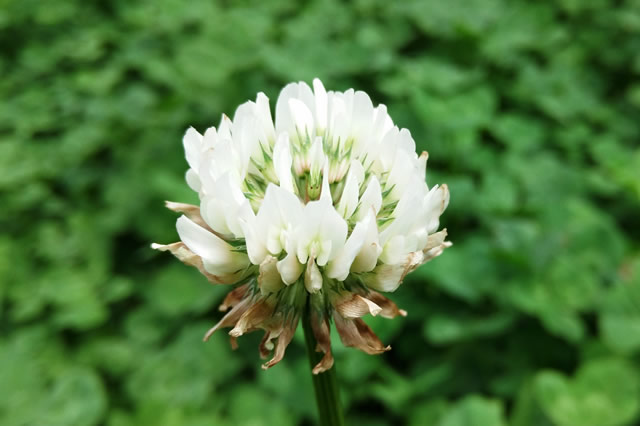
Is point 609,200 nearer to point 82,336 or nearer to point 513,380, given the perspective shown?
point 513,380

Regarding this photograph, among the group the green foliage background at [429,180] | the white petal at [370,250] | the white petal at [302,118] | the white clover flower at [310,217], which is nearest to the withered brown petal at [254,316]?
the white clover flower at [310,217]

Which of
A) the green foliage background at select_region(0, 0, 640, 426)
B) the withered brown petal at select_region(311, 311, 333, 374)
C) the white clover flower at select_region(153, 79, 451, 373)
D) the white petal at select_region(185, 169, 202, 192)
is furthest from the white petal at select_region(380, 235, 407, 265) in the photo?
the green foliage background at select_region(0, 0, 640, 426)

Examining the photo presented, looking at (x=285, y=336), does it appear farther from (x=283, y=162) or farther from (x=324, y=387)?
(x=283, y=162)

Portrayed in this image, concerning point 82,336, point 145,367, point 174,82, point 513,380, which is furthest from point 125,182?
point 513,380

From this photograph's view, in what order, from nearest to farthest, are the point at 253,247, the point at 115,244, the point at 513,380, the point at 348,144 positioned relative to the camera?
the point at 253,247 < the point at 348,144 < the point at 513,380 < the point at 115,244

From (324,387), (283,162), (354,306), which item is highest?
(283,162)

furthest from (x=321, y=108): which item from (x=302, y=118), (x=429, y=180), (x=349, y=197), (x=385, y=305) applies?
(x=429, y=180)

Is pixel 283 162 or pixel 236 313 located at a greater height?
pixel 283 162
